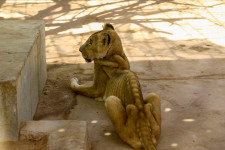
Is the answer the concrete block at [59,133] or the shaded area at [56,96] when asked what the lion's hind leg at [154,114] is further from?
the shaded area at [56,96]

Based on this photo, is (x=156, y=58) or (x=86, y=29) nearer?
(x=156, y=58)

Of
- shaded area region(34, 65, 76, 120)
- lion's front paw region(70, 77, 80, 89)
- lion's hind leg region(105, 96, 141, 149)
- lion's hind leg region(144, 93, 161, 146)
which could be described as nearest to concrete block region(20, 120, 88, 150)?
lion's hind leg region(105, 96, 141, 149)

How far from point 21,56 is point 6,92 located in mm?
715

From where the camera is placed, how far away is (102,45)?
16.0 ft

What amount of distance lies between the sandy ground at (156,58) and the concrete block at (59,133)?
1.21 ft

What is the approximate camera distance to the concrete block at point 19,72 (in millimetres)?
3912

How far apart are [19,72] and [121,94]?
1.16m

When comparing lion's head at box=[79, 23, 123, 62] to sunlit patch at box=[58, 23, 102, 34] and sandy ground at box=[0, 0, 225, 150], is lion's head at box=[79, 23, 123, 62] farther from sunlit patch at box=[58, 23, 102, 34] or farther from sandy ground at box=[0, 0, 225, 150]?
sunlit patch at box=[58, 23, 102, 34]

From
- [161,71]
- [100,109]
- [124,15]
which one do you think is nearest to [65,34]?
[124,15]

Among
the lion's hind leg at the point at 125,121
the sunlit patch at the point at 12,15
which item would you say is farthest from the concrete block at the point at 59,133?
the sunlit patch at the point at 12,15

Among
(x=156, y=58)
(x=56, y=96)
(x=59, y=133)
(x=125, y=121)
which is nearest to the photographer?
(x=59, y=133)

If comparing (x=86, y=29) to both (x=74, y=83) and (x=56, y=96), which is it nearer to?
(x=74, y=83)

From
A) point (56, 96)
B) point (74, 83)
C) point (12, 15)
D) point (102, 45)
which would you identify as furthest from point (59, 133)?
point (12, 15)

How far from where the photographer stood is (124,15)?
952 centimetres
